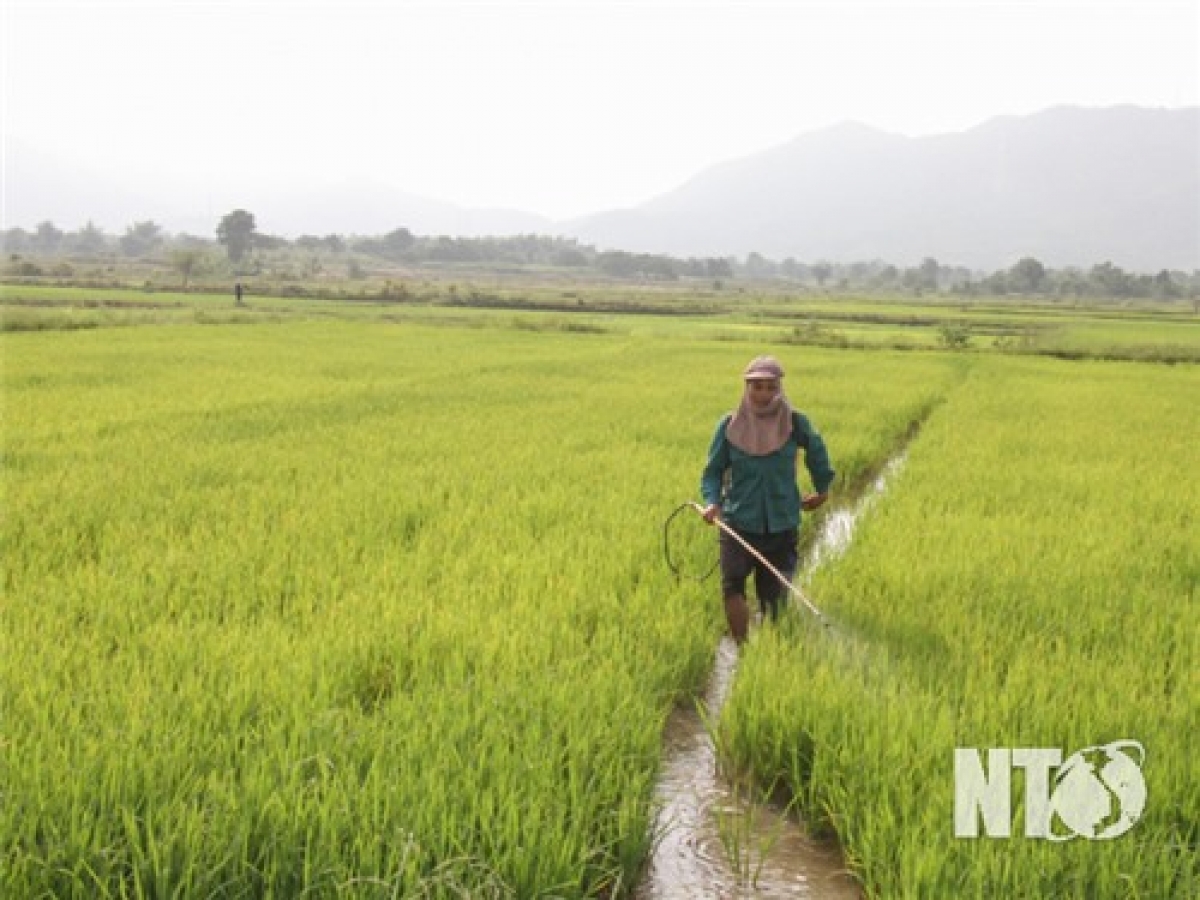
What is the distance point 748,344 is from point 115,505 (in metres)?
21.2

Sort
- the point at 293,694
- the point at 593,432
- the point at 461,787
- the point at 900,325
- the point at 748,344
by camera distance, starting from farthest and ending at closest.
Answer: the point at 900,325
the point at 748,344
the point at 593,432
the point at 293,694
the point at 461,787

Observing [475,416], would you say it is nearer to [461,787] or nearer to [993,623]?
[993,623]

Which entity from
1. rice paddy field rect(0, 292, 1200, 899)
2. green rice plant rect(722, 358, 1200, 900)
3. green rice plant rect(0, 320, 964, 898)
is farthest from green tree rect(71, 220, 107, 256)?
green rice plant rect(722, 358, 1200, 900)

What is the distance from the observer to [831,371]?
57.8ft

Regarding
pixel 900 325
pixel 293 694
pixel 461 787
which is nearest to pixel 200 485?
pixel 293 694

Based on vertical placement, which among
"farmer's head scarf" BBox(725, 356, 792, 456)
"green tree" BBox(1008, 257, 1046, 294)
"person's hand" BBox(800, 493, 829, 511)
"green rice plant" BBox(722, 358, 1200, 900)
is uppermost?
"green tree" BBox(1008, 257, 1046, 294)

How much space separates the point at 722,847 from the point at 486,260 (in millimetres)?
135068

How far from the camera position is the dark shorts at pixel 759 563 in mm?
4145

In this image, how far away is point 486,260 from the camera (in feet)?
438

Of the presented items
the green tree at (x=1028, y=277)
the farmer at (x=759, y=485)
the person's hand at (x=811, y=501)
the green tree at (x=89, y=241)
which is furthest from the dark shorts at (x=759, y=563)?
the green tree at (x=89, y=241)

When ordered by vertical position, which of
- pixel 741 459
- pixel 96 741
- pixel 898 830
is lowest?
pixel 898 830

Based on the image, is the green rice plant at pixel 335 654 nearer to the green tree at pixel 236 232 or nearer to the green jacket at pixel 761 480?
the green jacket at pixel 761 480

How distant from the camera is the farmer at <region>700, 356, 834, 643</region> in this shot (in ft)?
13.2

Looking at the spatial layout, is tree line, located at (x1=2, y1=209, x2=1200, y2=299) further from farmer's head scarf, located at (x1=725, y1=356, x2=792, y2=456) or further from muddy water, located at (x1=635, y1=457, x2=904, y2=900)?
muddy water, located at (x1=635, y1=457, x2=904, y2=900)
